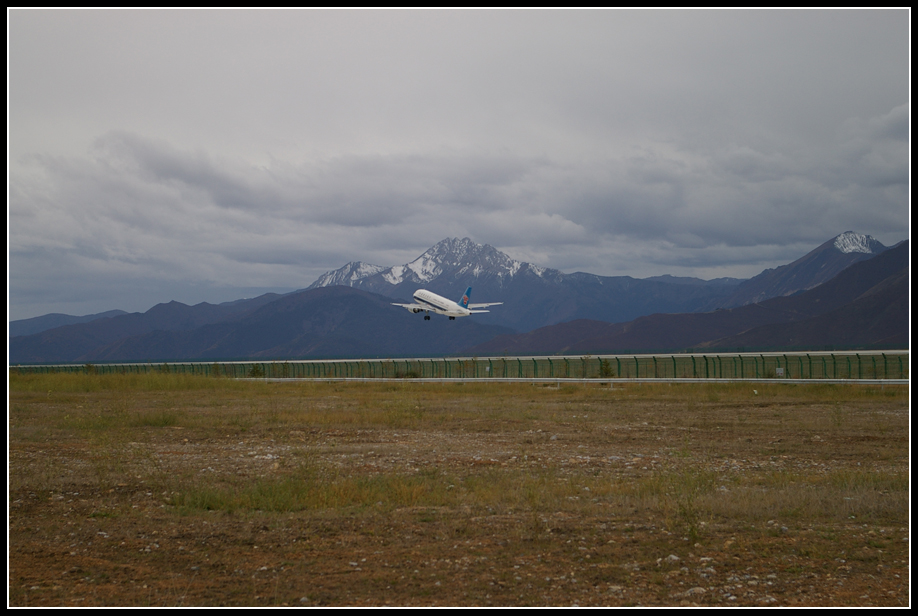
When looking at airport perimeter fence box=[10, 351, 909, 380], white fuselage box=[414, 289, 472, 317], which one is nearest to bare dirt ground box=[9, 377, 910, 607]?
airport perimeter fence box=[10, 351, 909, 380]

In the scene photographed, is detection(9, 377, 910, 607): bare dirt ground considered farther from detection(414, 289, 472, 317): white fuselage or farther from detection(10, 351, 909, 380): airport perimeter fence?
detection(414, 289, 472, 317): white fuselage

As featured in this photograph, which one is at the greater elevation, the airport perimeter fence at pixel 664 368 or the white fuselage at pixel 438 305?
the white fuselage at pixel 438 305

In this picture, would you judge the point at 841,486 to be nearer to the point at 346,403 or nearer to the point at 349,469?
the point at 349,469

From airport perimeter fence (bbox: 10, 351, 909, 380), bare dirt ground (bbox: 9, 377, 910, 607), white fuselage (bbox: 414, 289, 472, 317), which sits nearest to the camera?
bare dirt ground (bbox: 9, 377, 910, 607)

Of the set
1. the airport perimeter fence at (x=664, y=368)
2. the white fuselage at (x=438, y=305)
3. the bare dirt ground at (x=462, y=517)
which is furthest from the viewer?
the white fuselage at (x=438, y=305)

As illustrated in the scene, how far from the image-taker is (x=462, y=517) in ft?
34.8

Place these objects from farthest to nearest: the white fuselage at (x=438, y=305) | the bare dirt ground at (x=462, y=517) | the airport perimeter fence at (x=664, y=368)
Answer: the white fuselage at (x=438, y=305)
the airport perimeter fence at (x=664, y=368)
the bare dirt ground at (x=462, y=517)

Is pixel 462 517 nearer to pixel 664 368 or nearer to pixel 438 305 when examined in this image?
pixel 664 368

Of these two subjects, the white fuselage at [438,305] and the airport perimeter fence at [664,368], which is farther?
the white fuselage at [438,305]

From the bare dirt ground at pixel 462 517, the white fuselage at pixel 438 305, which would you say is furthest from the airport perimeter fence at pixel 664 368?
the bare dirt ground at pixel 462 517

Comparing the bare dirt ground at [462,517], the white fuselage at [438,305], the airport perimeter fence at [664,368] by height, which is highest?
the white fuselage at [438,305]

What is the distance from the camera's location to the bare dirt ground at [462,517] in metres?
7.75

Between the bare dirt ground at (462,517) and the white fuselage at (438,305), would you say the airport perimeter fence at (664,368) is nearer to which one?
the white fuselage at (438,305)

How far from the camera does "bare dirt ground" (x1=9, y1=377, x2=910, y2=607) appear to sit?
7.75m
